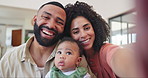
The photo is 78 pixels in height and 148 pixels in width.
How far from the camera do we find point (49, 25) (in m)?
0.66

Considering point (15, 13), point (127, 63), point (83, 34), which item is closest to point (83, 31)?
point (83, 34)

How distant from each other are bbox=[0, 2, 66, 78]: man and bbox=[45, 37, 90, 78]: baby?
0.18 feet

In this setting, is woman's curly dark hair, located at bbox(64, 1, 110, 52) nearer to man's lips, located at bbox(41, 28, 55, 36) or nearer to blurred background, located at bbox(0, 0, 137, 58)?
man's lips, located at bbox(41, 28, 55, 36)

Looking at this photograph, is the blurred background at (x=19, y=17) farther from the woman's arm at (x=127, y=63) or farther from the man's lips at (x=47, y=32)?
the woman's arm at (x=127, y=63)

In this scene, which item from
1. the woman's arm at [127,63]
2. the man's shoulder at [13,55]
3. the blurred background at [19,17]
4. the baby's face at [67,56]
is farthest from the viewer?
the blurred background at [19,17]

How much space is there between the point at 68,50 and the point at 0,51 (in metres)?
1.81

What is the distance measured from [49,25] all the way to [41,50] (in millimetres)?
139

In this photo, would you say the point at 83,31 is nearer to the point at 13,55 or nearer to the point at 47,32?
the point at 47,32

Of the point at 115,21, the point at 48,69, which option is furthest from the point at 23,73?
the point at 115,21

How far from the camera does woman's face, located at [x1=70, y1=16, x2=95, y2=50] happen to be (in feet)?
2.25

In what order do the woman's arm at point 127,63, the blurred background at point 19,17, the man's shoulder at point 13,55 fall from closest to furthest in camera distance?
1. the woman's arm at point 127,63
2. the man's shoulder at point 13,55
3. the blurred background at point 19,17

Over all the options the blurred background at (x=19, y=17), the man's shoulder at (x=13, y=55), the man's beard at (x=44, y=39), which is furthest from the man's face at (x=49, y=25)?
the blurred background at (x=19, y=17)

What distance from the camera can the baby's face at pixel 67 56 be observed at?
0.62m

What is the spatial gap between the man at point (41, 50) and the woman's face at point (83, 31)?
0.05 metres
